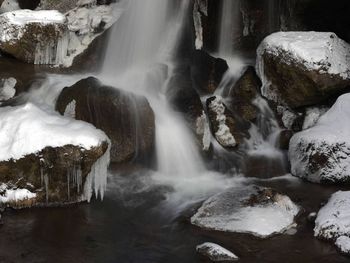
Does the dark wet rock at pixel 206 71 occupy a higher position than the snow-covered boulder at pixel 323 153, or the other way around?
the dark wet rock at pixel 206 71

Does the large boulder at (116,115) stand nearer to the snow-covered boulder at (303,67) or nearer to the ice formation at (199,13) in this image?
the snow-covered boulder at (303,67)

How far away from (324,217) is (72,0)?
8.56m

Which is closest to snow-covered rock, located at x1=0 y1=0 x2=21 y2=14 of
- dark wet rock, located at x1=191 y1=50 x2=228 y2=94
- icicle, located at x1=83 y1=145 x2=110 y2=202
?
dark wet rock, located at x1=191 y1=50 x2=228 y2=94

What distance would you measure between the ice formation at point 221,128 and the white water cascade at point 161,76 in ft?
1.96

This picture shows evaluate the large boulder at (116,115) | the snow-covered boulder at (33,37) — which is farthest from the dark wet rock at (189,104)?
the snow-covered boulder at (33,37)

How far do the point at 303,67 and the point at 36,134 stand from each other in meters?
5.06

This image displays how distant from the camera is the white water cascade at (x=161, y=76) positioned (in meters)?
8.34

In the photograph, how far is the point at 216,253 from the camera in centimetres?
598

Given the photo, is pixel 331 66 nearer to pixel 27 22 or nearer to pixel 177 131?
pixel 177 131

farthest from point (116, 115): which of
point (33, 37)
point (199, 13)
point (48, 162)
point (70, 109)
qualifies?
point (199, 13)

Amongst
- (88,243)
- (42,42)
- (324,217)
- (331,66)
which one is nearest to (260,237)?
(324,217)

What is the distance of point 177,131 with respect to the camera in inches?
360

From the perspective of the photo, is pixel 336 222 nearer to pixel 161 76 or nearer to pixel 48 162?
pixel 48 162

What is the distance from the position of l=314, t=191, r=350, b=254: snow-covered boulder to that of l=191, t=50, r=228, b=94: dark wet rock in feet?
13.0
